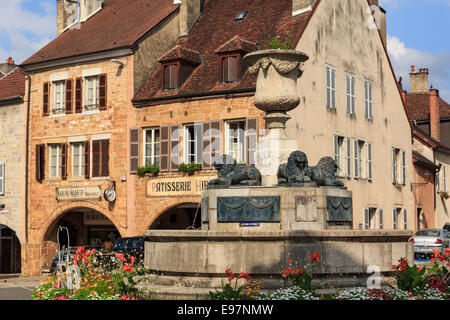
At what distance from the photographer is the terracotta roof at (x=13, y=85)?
3077 centimetres

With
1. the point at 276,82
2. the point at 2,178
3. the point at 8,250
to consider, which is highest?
the point at 276,82

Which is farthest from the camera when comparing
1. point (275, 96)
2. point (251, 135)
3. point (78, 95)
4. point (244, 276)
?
point (78, 95)

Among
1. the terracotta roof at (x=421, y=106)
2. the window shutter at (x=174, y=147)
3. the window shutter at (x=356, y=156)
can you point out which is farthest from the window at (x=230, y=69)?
the terracotta roof at (x=421, y=106)

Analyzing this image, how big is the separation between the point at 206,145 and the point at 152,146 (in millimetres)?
2640

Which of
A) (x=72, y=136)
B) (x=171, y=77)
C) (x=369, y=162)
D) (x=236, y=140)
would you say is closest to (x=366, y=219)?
(x=369, y=162)

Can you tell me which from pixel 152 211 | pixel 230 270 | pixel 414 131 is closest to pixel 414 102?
pixel 414 131

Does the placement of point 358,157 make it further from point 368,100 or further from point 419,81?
point 419,81

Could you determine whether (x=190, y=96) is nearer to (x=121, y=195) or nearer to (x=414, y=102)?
(x=121, y=195)

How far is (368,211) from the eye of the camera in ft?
95.9

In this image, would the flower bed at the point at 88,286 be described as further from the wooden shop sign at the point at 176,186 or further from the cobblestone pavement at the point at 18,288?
the wooden shop sign at the point at 176,186

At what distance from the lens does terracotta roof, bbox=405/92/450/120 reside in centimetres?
4194

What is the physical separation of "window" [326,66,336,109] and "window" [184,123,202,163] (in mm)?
5163

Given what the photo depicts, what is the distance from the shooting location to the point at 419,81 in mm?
45219

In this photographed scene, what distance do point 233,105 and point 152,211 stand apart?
5045 millimetres
